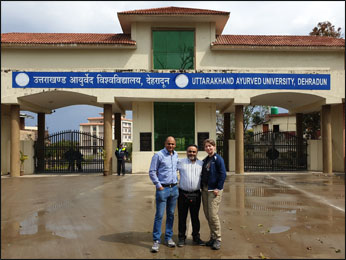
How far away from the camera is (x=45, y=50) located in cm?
1603

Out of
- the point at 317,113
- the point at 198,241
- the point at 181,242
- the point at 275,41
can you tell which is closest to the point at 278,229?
the point at 198,241

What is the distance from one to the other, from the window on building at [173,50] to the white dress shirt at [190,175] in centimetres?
1193

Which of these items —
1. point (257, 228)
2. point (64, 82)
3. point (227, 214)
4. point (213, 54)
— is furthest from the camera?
point (213, 54)

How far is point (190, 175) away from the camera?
521 cm

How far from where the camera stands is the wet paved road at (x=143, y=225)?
488 centimetres

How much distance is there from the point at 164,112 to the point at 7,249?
12.8m

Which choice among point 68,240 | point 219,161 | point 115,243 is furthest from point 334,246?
point 68,240

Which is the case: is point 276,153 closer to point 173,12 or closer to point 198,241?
point 173,12

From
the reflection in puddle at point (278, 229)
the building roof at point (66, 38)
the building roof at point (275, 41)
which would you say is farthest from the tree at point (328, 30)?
the reflection in puddle at point (278, 229)

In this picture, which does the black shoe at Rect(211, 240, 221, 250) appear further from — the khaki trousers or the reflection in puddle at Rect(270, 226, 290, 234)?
the reflection in puddle at Rect(270, 226, 290, 234)

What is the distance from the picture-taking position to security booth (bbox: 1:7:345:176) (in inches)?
620

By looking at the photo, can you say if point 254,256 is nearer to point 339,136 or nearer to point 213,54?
point 213,54

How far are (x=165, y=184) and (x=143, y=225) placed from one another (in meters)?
1.73

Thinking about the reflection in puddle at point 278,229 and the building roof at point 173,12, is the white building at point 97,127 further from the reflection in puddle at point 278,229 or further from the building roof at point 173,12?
the reflection in puddle at point 278,229
